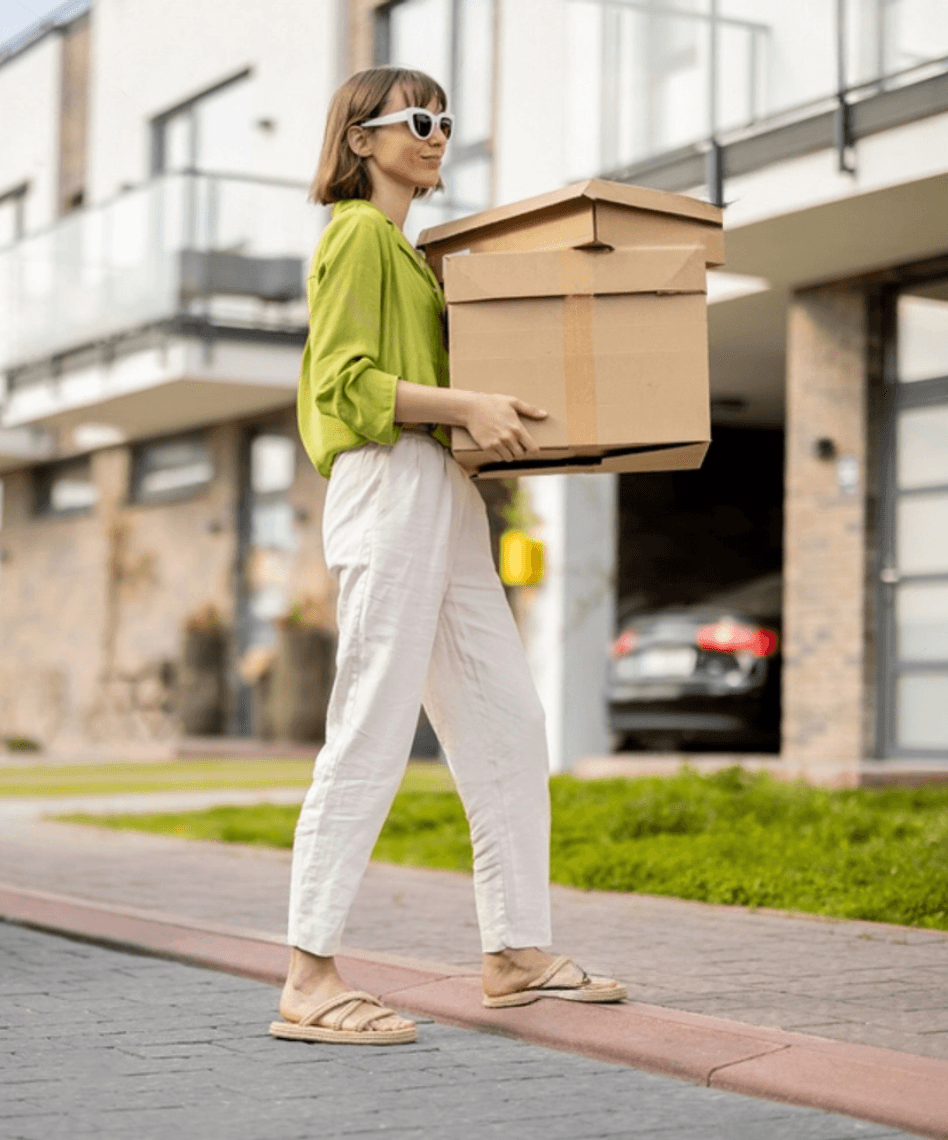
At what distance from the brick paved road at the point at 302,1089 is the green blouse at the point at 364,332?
1302 millimetres

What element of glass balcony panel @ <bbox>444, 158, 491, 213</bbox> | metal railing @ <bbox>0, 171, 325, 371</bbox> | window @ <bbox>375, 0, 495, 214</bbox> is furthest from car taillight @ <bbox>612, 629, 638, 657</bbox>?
metal railing @ <bbox>0, 171, 325, 371</bbox>

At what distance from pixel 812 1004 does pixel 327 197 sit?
7.17 ft

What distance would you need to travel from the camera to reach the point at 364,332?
13.5ft

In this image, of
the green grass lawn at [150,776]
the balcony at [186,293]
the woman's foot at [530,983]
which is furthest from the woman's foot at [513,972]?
the balcony at [186,293]

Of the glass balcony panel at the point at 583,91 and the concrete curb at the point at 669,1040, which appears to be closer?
the concrete curb at the point at 669,1040

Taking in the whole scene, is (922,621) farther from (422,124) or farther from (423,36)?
(422,124)

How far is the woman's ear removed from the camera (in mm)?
4363

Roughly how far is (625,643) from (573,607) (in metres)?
2.28

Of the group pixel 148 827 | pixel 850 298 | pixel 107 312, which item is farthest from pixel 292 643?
pixel 148 827

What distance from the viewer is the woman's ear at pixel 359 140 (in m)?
4.36

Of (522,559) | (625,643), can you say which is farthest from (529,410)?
(522,559)

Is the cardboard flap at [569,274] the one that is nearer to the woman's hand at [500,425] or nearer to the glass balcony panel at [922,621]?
the woman's hand at [500,425]

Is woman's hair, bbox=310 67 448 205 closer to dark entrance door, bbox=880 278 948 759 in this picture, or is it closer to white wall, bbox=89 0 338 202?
dark entrance door, bbox=880 278 948 759

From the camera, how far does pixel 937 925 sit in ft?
19.0
